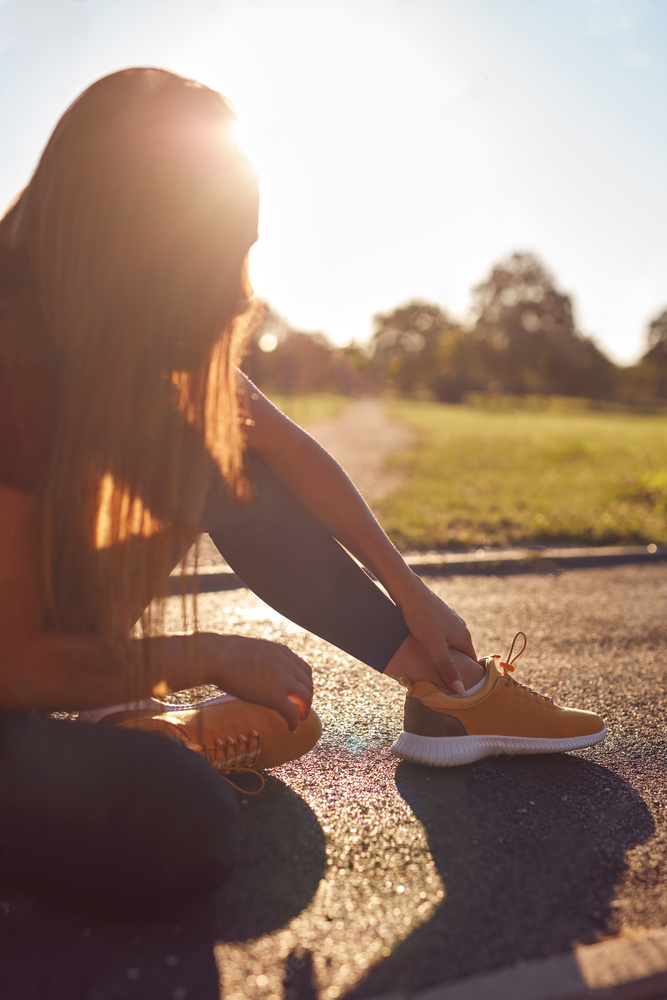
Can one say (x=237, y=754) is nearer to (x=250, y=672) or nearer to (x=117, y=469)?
(x=250, y=672)

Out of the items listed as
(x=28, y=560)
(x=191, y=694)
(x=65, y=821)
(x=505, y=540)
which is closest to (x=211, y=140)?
(x=28, y=560)

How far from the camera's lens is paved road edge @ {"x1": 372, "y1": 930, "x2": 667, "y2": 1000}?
51.0 inches

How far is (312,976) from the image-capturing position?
1334mm

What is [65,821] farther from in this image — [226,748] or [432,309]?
[432,309]

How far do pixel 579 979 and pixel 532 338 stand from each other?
92.3 m

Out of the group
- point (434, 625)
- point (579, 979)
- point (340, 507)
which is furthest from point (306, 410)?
point (579, 979)

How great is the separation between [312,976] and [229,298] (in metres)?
1.31

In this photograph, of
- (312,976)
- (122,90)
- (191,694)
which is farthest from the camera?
(191,694)

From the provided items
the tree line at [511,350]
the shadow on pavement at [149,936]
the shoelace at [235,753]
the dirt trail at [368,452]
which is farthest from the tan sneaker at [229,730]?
the tree line at [511,350]

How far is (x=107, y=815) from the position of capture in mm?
1382

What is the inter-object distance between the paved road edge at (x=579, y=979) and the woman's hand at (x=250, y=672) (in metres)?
0.58

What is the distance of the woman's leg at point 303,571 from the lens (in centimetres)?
192

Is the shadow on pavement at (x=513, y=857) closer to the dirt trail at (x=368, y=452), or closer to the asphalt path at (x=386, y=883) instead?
the asphalt path at (x=386, y=883)

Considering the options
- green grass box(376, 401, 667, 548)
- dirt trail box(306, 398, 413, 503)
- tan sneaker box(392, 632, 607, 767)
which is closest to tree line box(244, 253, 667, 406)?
dirt trail box(306, 398, 413, 503)
